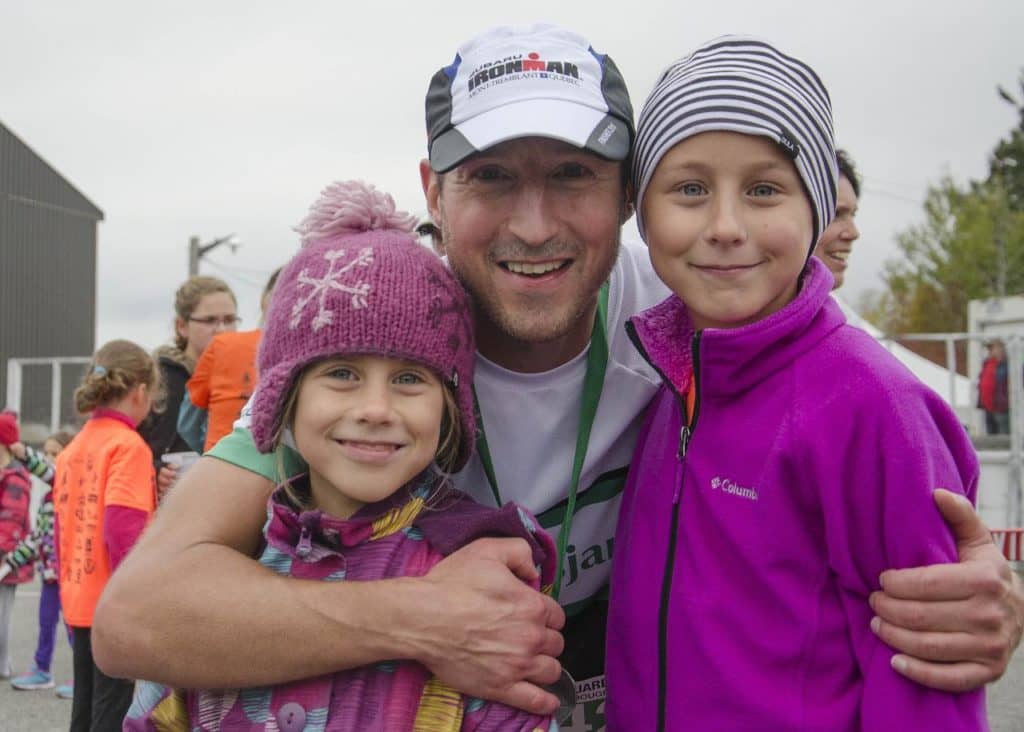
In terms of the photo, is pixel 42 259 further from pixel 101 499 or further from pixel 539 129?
pixel 539 129

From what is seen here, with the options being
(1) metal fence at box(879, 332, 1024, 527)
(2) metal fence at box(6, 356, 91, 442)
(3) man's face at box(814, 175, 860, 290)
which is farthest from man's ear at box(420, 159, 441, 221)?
(2) metal fence at box(6, 356, 91, 442)

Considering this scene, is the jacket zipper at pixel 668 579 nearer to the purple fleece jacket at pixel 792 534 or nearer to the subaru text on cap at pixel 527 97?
the purple fleece jacket at pixel 792 534

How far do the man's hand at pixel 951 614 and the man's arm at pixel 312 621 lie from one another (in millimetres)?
654

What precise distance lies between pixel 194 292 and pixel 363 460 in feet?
14.7

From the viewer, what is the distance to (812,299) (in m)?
1.90

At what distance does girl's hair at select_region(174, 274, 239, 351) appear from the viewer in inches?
238

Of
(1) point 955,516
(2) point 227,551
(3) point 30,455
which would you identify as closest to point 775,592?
(1) point 955,516

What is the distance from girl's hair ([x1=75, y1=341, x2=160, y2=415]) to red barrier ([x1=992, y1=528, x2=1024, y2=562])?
166 inches

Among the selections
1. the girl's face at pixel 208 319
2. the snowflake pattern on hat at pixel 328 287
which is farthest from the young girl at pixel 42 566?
the snowflake pattern on hat at pixel 328 287

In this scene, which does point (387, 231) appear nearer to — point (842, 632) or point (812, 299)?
point (812, 299)

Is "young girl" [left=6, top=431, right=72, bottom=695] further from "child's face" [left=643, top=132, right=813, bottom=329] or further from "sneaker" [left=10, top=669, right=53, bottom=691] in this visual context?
"child's face" [left=643, top=132, right=813, bottom=329]

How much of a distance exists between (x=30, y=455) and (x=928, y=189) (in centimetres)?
2573

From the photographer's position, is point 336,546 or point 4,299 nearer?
point 336,546

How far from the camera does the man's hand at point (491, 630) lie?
1.86m
